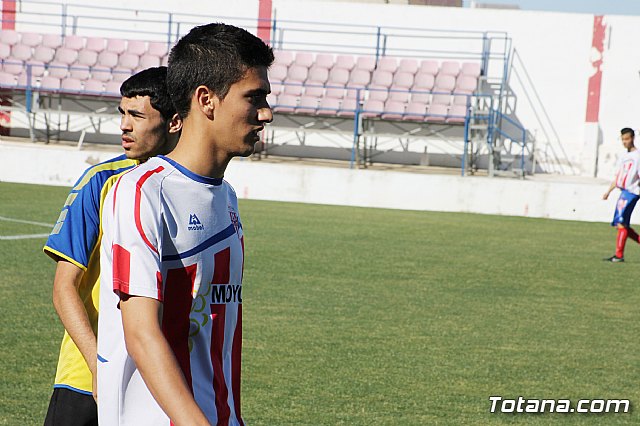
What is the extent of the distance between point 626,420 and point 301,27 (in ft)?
78.2

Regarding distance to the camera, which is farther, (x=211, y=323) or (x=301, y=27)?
(x=301, y=27)

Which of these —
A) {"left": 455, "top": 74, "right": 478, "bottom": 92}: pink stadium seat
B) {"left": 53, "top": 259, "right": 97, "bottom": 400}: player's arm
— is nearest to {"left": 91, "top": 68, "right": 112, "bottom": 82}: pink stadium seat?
{"left": 455, "top": 74, "right": 478, "bottom": 92}: pink stadium seat

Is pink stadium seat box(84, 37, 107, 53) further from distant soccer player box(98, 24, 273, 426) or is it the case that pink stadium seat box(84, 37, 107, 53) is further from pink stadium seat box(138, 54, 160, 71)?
distant soccer player box(98, 24, 273, 426)

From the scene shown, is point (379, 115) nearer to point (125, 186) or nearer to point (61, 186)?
point (61, 186)

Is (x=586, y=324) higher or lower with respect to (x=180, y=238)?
lower

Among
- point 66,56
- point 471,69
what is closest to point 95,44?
point 66,56

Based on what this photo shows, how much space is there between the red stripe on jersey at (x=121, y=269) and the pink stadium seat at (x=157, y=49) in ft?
86.4

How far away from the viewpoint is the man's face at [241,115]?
7.83ft

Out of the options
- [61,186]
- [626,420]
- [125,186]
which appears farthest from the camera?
[61,186]

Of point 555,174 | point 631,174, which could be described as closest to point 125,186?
point 631,174

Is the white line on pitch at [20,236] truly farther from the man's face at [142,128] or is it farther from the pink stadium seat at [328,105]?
the pink stadium seat at [328,105]

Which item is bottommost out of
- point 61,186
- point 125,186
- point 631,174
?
point 61,186

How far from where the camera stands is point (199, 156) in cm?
238

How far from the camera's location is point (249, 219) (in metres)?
16.8
